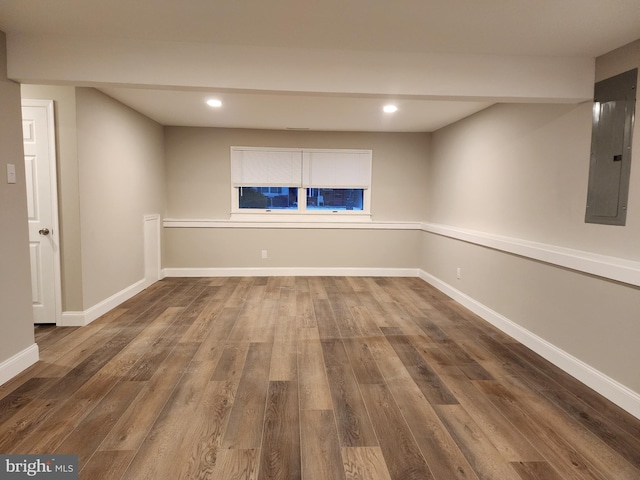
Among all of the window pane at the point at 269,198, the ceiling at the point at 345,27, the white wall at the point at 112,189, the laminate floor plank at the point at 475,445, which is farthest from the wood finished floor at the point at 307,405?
the window pane at the point at 269,198

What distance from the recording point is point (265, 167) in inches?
234

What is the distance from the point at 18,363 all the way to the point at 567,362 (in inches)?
154

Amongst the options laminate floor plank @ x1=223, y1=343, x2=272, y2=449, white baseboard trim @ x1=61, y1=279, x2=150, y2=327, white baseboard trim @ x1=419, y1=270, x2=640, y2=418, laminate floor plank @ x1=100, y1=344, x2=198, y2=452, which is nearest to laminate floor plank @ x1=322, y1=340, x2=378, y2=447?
laminate floor plank @ x1=223, y1=343, x2=272, y2=449

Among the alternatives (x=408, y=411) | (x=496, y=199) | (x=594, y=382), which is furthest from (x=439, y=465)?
(x=496, y=199)

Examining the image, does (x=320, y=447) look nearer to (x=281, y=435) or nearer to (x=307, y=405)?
(x=281, y=435)

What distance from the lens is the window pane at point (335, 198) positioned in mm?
6141

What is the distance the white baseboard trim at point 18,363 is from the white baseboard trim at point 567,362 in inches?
153

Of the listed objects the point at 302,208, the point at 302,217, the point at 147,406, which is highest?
the point at 302,208

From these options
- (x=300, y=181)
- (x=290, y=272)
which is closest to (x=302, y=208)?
(x=300, y=181)

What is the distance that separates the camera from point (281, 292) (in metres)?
5.04

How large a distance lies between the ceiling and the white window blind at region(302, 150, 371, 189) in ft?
10.3

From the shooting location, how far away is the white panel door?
137 inches

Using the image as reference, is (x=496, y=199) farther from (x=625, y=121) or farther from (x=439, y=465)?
(x=439, y=465)

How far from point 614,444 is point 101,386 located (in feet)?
9.84
